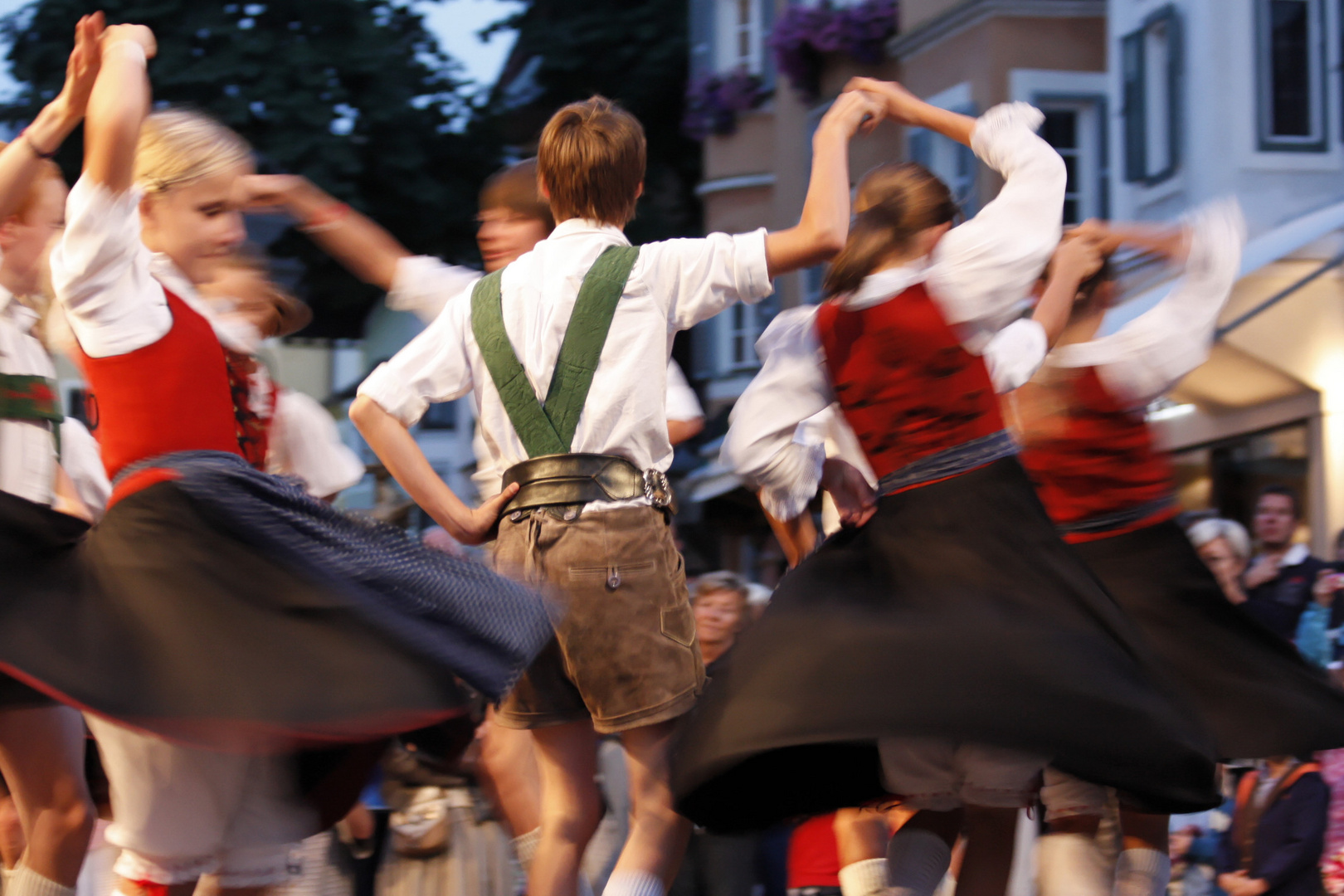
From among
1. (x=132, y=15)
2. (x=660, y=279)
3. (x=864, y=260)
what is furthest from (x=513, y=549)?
(x=132, y=15)

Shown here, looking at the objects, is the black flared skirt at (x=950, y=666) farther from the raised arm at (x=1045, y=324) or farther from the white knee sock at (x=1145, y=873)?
the white knee sock at (x=1145, y=873)

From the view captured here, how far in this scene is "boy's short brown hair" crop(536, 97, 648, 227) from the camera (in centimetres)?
367

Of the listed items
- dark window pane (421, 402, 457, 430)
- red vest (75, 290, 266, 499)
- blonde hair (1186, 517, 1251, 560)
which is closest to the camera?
red vest (75, 290, 266, 499)

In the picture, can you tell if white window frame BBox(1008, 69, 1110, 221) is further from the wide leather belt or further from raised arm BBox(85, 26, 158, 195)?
raised arm BBox(85, 26, 158, 195)

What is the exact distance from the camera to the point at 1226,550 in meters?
6.66

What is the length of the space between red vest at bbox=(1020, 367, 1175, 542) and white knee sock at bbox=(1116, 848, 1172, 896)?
754mm

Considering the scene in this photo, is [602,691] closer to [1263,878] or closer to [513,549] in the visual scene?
[513,549]

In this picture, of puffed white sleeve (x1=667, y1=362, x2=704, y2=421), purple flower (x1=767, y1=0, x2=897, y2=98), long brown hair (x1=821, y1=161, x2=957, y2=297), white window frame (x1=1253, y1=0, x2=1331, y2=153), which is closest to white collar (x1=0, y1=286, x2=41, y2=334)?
puffed white sleeve (x1=667, y1=362, x2=704, y2=421)

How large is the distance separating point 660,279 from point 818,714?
1.03m

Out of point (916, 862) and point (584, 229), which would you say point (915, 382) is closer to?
point (584, 229)

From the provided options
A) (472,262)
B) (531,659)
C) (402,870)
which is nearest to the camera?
(531,659)

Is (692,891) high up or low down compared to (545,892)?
down

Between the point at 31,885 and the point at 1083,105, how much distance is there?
44.3 ft

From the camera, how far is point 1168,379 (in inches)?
162
